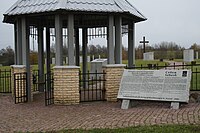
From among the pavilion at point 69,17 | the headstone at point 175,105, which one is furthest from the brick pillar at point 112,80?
the headstone at point 175,105

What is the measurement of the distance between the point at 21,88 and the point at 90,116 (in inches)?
176

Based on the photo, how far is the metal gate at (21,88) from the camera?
11717 mm

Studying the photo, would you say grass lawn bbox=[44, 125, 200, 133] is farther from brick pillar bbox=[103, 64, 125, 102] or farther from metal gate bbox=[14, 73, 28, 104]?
metal gate bbox=[14, 73, 28, 104]

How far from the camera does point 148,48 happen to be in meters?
58.8

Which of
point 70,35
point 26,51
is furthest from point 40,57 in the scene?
point 70,35

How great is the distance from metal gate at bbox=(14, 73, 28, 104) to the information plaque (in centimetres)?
400

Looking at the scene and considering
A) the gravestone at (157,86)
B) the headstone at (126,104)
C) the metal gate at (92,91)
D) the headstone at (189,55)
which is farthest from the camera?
the headstone at (189,55)

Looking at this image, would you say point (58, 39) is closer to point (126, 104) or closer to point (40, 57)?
point (126, 104)

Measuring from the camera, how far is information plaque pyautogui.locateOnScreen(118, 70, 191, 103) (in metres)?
9.25

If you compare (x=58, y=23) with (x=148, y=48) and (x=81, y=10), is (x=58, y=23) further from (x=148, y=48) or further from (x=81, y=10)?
(x=148, y=48)

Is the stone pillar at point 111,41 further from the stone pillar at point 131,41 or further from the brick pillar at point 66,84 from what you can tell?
the stone pillar at point 131,41

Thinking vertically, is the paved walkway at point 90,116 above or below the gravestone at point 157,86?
below

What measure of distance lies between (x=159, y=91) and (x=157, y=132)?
3.40 metres

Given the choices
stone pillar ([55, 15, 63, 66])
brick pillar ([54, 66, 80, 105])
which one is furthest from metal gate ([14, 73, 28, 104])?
stone pillar ([55, 15, 63, 66])
